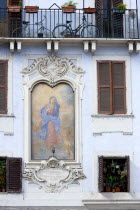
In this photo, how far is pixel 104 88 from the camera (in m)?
27.0

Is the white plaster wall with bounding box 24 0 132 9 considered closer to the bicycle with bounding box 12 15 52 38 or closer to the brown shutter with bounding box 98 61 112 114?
the bicycle with bounding box 12 15 52 38

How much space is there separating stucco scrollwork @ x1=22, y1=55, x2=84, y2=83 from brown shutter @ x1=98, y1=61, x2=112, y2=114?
60 cm

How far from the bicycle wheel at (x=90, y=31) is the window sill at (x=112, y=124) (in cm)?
240

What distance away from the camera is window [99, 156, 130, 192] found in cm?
2641

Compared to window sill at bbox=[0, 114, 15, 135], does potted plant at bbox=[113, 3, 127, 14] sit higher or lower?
higher

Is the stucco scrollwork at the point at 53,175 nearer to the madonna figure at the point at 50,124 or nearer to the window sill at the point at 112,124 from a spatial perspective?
the madonna figure at the point at 50,124

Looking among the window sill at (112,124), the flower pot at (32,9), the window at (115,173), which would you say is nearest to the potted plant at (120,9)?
the flower pot at (32,9)

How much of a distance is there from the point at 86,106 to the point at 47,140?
1520 millimetres

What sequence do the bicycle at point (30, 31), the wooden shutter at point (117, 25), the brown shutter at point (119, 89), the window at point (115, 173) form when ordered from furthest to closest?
the wooden shutter at point (117, 25) < the bicycle at point (30, 31) < the brown shutter at point (119, 89) < the window at point (115, 173)

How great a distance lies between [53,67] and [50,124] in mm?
1703

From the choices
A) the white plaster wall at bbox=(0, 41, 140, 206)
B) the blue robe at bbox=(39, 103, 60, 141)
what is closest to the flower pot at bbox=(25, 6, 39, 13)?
the white plaster wall at bbox=(0, 41, 140, 206)

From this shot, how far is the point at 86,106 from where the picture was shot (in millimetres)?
26875

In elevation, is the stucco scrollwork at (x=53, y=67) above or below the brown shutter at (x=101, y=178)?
above

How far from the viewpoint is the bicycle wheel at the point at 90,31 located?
88.9 ft
